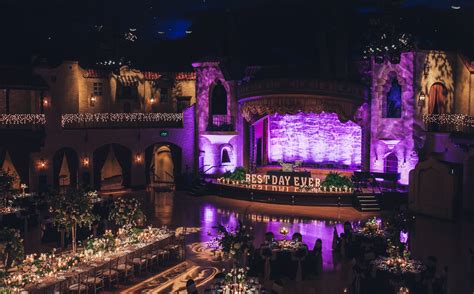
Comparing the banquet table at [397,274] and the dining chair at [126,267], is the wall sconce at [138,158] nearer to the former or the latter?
the dining chair at [126,267]

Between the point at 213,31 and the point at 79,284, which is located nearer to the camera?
the point at 79,284

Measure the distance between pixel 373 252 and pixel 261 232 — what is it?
22.1 ft

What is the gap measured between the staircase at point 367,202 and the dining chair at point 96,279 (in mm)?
15764

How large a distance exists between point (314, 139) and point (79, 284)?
23994mm

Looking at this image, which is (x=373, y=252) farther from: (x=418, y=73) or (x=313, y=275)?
(x=418, y=73)

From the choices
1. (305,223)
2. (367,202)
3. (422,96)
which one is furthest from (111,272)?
(422,96)

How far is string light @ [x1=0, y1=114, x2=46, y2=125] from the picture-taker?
29672 mm

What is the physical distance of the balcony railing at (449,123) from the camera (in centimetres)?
2542

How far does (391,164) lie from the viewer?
31.2 metres

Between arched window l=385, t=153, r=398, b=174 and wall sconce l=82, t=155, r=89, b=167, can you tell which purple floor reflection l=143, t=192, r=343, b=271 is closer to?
wall sconce l=82, t=155, r=89, b=167

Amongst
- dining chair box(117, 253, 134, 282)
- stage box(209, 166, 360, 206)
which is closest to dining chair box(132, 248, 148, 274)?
dining chair box(117, 253, 134, 282)

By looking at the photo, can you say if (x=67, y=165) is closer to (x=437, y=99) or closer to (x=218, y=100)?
(x=218, y=100)

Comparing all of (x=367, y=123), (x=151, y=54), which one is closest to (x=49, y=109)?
(x=151, y=54)

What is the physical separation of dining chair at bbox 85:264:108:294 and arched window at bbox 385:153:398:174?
66.0 feet
